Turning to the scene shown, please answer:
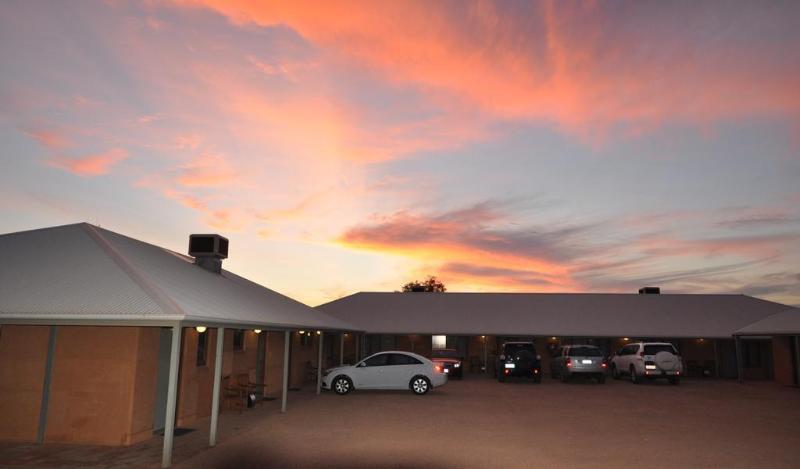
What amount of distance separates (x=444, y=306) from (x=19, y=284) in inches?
1126

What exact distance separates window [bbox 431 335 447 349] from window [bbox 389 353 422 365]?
14.2m

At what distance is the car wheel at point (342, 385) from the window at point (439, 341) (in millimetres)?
14951

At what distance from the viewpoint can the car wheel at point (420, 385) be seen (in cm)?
2127

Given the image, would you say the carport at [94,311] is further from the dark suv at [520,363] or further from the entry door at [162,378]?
the dark suv at [520,363]

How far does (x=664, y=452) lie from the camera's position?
11.1m

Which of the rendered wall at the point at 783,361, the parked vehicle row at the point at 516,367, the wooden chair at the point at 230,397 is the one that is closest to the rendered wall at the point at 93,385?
the wooden chair at the point at 230,397

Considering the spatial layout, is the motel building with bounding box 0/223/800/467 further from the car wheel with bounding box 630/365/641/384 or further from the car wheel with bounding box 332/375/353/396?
the car wheel with bounding box 630/365/641/384

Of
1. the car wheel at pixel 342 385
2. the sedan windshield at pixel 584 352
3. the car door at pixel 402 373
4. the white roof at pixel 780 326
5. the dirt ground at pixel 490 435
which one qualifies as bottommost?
the dirt ground at pixel 490 435

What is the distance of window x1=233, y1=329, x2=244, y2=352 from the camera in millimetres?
17859

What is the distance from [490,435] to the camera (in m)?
12.8

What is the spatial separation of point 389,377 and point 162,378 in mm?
10173

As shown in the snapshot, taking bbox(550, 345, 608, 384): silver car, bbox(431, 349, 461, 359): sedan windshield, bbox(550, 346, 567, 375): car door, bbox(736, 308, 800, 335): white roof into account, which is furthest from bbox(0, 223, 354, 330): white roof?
bbox(736, 308, 800, 335): white roof

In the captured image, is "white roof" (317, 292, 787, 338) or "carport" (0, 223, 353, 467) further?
"white roof" (317, 292, 787, 338)

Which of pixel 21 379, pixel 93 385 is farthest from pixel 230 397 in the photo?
pixel 21 379
